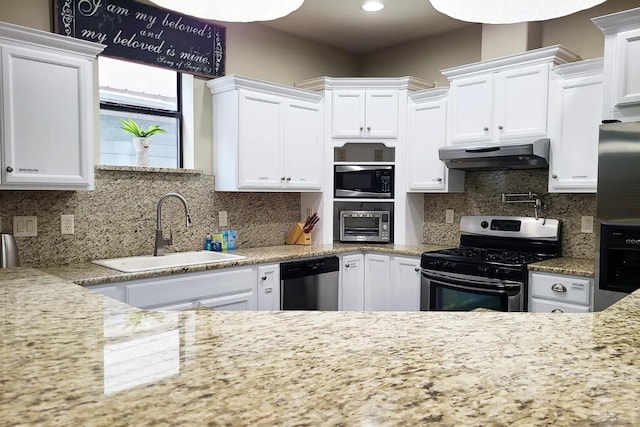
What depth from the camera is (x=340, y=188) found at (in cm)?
427

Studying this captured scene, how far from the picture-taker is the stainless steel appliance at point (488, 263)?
10.4ft

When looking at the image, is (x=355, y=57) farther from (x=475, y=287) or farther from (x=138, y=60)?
(x=475, y=287)

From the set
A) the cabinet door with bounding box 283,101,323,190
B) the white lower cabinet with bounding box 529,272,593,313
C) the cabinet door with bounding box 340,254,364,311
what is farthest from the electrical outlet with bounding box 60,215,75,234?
the white lower cabinet with bounding box 529,272,593,313

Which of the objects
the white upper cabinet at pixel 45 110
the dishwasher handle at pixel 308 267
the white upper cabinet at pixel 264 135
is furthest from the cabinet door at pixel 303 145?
the white upper cabinet at pixel 45 110

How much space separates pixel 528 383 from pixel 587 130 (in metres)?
2.84

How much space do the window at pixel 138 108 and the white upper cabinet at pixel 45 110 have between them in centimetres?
58

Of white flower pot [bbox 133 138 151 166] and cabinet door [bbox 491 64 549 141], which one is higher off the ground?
cabinet door [bbox 491 64 549 141]

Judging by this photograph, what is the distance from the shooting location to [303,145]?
406 centimetres

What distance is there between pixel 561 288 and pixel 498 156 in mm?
1008

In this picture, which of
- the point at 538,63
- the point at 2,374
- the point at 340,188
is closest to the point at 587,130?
the point at 538,63

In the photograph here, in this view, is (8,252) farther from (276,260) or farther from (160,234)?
(276,260)

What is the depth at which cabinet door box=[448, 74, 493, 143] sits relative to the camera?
365 centimetres

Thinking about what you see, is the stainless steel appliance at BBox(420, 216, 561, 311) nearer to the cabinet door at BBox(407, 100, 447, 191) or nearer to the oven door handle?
the oven door handle

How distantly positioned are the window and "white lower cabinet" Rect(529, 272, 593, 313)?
107 inches
